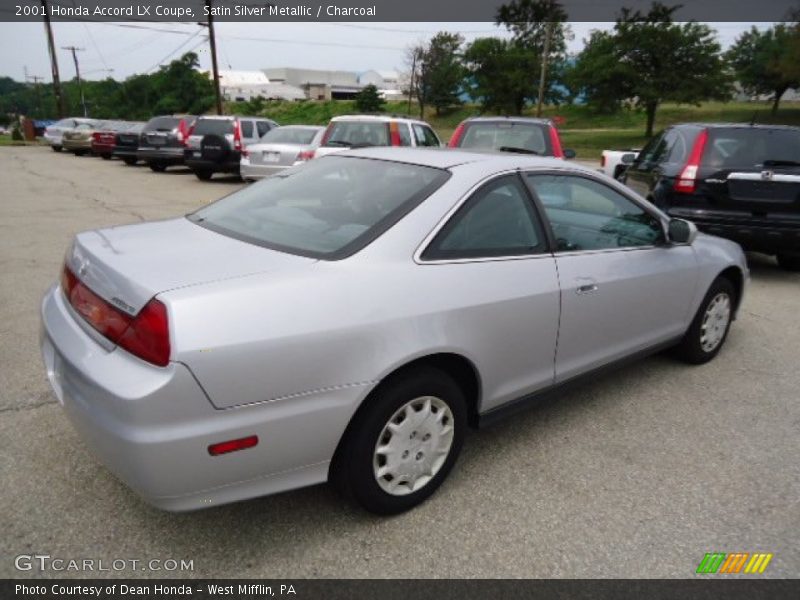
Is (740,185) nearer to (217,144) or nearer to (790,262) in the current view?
(790,262)

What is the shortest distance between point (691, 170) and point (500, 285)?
15.2 ft

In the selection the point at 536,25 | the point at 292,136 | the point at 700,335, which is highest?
the point at 536,25

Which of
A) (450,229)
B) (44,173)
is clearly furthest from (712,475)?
(44,173)

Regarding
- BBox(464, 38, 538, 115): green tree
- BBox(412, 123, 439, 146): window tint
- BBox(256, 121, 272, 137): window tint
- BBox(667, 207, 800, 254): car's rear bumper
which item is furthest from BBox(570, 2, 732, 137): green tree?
BBox(667, 207, 800, 254): car's rear bumper

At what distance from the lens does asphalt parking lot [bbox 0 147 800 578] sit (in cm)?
226

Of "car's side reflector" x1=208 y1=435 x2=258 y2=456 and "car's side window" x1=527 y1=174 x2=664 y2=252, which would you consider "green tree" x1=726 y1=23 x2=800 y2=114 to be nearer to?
"car's side window" x1=527 y1=174 x2=664 y2=252

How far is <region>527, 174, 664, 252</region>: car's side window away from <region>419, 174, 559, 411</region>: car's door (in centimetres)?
17

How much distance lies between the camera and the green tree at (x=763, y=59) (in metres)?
36.4

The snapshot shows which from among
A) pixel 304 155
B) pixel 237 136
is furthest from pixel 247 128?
pixel 304 155

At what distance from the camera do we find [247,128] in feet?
50.1

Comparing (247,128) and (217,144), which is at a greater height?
(247,128)

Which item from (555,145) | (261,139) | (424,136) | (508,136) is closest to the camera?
(555,145)

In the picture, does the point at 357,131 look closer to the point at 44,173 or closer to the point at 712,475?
the point at 712,475

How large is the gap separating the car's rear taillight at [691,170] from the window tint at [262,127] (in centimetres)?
1171
